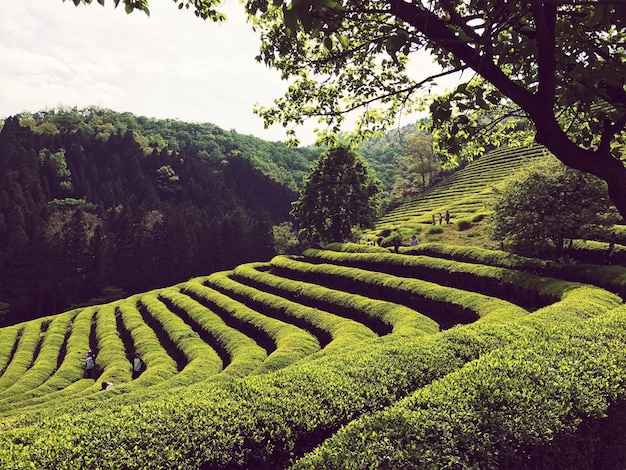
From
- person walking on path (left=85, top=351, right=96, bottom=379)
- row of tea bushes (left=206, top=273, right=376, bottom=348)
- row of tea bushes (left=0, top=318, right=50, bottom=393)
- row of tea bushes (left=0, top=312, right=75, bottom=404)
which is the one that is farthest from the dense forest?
person walking on path (left=85, top=351, right=96, bottom=379)

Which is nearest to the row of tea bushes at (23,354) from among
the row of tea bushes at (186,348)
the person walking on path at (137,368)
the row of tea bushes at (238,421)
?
the person walking on path at (137,368)

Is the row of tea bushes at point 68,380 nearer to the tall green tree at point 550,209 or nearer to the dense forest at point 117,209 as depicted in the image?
the tall green tree at point 550,209

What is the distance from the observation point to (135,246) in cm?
6944

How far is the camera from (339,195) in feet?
158

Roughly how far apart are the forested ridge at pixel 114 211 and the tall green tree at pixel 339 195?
30827 millimetres

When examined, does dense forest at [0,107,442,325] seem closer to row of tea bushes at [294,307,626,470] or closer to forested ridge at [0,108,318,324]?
forested ridge at [0,108,318,324]

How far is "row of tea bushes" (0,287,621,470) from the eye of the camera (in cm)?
524

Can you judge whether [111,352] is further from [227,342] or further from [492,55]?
[492,55]

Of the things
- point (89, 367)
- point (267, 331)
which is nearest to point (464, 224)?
point (267, 331)

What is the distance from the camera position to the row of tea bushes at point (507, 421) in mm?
4945

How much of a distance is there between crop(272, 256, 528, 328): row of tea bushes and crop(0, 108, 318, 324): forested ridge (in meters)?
44.4

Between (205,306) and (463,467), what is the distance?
1185 inches

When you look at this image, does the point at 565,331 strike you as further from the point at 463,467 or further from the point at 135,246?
the point at 135,246

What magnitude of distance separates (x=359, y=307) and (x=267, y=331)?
5.32 m
